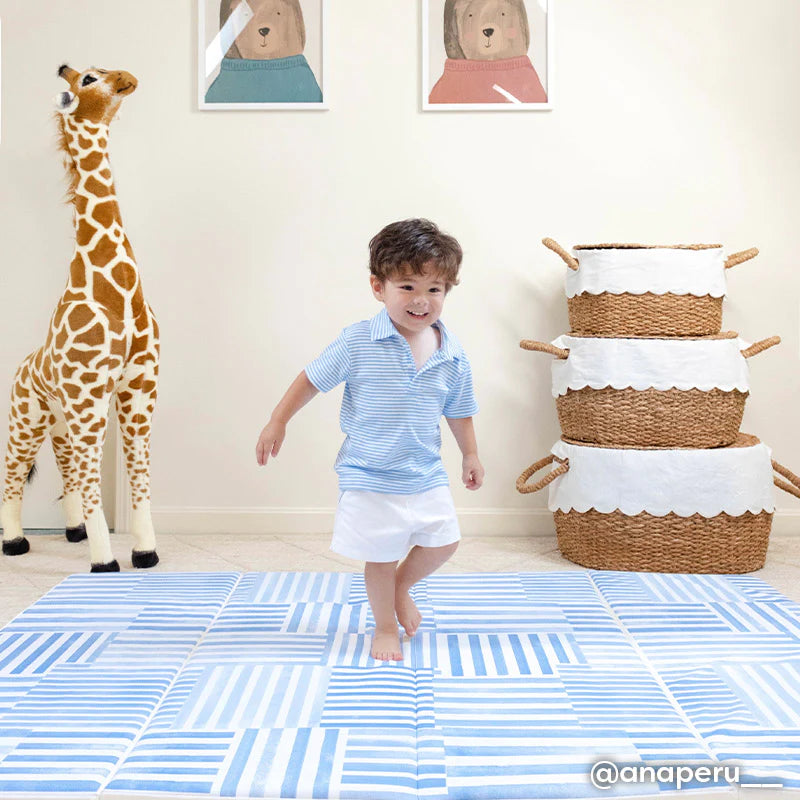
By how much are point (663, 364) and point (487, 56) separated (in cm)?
109

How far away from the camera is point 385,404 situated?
165cm

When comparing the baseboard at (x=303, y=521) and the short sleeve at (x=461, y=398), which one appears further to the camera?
the baseboard at (x=303, y=521)

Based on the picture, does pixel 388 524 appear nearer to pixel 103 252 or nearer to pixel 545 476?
pixel 545 476

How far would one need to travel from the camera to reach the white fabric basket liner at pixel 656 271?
7.84 feet

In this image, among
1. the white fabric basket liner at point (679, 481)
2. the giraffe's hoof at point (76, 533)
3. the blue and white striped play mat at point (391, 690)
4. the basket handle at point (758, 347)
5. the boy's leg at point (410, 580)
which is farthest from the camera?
the giraffe's hoof at point (76, 533)

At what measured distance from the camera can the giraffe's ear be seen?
88.7 inches

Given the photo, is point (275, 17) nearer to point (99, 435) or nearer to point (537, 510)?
point (99, 435)

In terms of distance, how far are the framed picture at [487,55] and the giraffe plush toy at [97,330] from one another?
92 cm

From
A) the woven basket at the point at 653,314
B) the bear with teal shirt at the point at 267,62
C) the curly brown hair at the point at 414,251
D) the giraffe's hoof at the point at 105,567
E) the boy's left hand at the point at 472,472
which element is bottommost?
the giraffe's hoof at the point at 105,567

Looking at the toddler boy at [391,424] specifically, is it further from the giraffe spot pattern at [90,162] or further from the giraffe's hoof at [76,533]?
the giraffe's hoof at [76,533]

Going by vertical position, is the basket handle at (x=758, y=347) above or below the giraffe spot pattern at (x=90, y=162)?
below

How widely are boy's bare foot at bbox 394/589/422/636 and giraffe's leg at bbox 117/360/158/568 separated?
923mm

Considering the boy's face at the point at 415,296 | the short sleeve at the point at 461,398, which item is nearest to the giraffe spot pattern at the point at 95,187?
the boy's face at the point at 415,296

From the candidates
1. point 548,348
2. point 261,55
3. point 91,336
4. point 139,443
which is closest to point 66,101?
point 91,336
